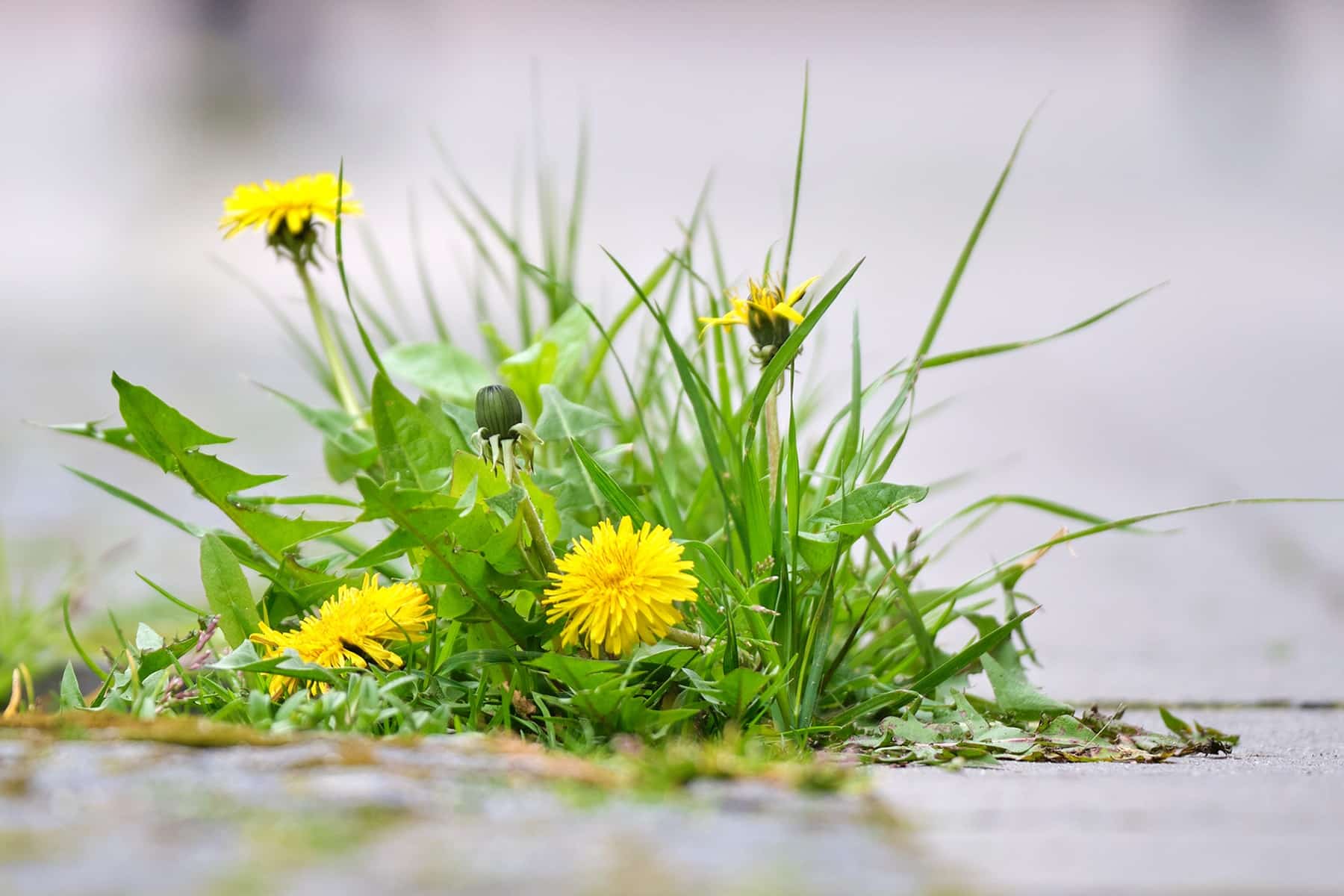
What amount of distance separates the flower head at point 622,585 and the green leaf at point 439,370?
0.48 meters

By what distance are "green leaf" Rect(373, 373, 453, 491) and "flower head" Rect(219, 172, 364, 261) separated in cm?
26

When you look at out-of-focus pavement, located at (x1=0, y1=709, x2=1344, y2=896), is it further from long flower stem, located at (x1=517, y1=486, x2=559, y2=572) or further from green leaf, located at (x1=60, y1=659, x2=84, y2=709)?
green leaf, located at (x1=60, y1=659, x2=84, y2=709)

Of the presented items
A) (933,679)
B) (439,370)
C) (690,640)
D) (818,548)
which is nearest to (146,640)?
(439,370)

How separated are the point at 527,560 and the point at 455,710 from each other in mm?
151

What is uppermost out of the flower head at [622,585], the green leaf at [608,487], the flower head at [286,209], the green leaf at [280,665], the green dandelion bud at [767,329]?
the flower head at [286,209]

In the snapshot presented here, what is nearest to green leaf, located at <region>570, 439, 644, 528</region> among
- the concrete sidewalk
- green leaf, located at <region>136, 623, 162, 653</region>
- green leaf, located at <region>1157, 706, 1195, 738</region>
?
the concrete sidewalk

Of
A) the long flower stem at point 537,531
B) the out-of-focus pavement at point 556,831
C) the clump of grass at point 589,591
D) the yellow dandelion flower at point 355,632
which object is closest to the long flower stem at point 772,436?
the clump of grass at point 589,591

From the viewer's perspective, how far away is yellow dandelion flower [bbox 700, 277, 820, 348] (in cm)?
104

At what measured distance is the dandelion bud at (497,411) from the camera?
0.96 metres

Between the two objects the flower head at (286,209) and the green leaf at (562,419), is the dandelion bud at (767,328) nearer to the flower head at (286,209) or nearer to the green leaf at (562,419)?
the green leaf at (562,419)

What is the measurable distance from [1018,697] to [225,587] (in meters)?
0.76

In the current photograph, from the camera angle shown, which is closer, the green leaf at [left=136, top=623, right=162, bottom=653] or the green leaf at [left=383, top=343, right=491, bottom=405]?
the green leaf at [left=136, top=623, right=162, bottom=653]

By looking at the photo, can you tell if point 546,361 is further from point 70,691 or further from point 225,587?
point 70,691

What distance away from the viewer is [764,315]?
1045mm
